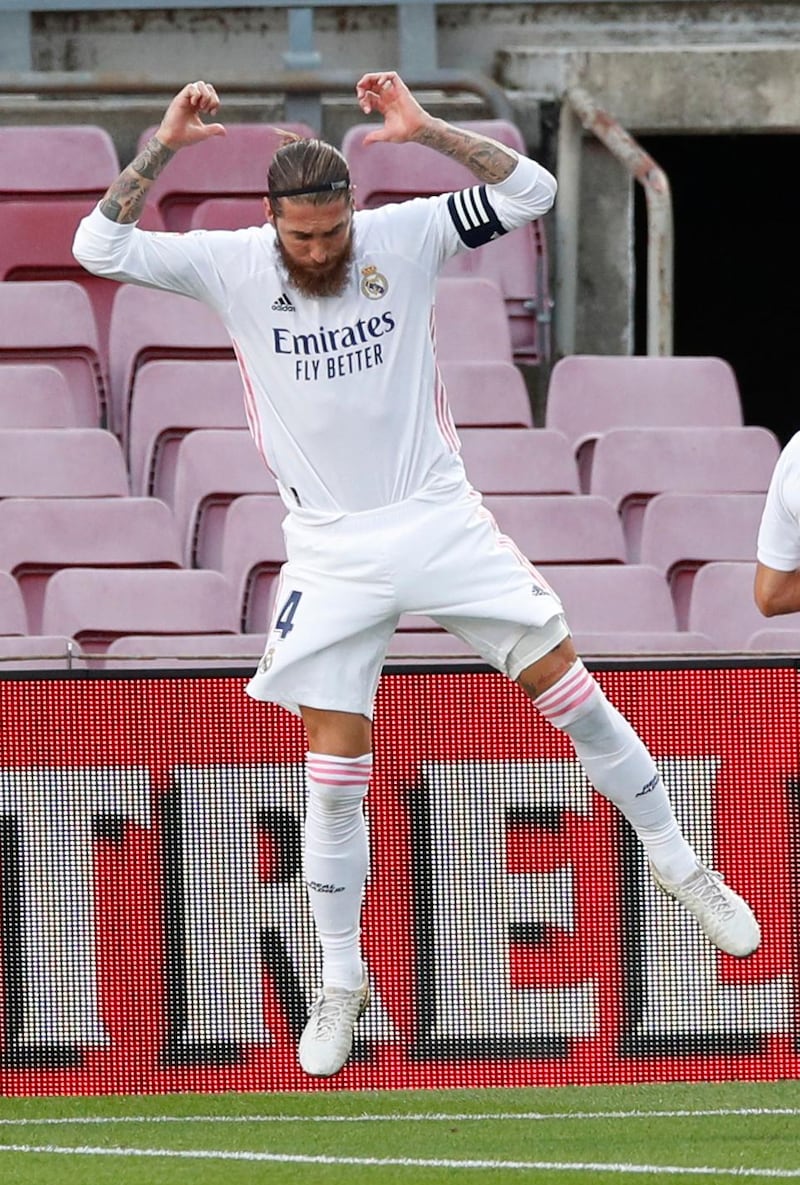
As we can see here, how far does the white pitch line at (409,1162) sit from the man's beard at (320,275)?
6.54 ft

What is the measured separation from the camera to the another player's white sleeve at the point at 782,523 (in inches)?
211

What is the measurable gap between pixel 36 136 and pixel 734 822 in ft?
16.2

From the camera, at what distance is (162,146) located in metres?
5.39

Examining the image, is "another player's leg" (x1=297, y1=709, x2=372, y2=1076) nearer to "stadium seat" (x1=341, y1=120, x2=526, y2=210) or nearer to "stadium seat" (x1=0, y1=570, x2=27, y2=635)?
"stadium seat" (x1=0, y1=570, x2=27, y2=635)

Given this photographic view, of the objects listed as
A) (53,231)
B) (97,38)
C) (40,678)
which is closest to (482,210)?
(40,678)

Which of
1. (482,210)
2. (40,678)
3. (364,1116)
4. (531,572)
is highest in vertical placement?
(482,210)

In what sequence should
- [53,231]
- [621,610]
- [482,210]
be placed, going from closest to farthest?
[482,210] → [621,610] → [53,231]

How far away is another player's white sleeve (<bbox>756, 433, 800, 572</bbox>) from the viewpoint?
5.36 m

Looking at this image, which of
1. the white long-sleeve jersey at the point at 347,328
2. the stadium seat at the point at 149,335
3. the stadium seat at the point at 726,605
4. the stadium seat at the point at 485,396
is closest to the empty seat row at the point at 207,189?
the stadium seat at the point at 149,335

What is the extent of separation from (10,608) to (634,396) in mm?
3057

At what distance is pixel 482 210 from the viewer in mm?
5469

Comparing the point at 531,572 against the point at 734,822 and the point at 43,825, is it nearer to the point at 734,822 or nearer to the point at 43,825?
the point at 734,822

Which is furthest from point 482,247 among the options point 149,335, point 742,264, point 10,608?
point 10,608

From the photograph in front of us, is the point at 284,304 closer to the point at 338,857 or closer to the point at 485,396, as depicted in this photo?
the point at 338,857
